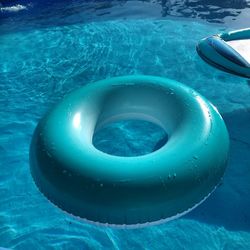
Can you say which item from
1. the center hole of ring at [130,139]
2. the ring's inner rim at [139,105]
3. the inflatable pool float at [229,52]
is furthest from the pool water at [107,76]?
the ring's inner rim at [139,105]

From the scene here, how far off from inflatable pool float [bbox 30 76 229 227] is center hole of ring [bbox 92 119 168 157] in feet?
2.55

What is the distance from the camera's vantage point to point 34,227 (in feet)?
10.4

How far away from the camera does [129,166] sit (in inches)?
99.8

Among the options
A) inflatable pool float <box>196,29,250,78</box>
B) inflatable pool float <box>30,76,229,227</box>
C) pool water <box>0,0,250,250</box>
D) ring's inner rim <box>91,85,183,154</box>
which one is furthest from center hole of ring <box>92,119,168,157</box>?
inflatable pool float <box>196,29,250,78</box>

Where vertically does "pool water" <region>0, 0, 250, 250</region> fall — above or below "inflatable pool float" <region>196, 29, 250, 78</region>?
below

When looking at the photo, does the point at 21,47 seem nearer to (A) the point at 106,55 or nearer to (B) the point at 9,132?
(A) the point at 106,55

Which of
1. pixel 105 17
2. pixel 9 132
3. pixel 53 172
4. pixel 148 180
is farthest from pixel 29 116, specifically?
pixel 105 17

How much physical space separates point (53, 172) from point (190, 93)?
1326 millimetres

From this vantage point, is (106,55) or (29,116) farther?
(106,55)

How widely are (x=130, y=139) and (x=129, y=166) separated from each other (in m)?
1.49

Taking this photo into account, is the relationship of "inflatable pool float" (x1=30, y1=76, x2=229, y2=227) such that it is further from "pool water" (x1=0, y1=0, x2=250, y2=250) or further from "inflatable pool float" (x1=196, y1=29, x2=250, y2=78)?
"inflatable pool float" (x1=196, y1=29, x2=250, y2=78)

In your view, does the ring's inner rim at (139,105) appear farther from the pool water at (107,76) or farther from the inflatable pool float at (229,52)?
the inflatable pool float at (229,52)

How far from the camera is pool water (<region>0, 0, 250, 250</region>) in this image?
10.0 feet

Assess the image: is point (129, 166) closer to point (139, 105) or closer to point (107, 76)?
point (139, 105)
